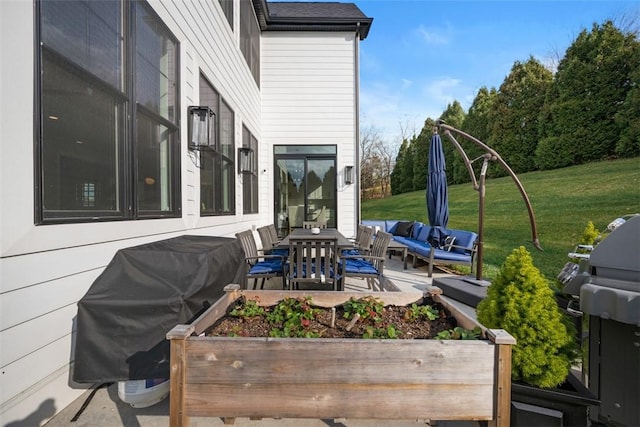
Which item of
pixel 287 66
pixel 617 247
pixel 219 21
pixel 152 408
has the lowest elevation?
pixel 152 408

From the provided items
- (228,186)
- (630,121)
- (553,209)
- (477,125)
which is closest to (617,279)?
(228,186)

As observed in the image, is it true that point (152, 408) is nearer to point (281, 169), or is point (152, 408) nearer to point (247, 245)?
point (247, 245)

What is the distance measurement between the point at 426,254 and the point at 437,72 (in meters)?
12.0

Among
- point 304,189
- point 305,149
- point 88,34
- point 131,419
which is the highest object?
point 305,149

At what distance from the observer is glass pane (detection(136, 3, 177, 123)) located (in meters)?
2.42

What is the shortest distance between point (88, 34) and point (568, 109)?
55.6 feet

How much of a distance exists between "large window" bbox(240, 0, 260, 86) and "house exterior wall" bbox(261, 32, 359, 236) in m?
0.38

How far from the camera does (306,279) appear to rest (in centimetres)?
354

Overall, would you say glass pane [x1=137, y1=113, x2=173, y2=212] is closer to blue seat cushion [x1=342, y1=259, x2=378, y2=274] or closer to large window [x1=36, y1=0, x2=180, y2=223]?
large window [x1=36, y1=0, x2=180, y2=223]

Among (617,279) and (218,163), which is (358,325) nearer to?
(617,279)

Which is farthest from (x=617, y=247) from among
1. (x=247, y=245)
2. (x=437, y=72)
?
(x=437, y=72)

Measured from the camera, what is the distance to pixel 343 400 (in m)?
1.11

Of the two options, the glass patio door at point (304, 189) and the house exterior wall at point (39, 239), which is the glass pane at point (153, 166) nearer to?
the house exterior wall at point (39, 239)

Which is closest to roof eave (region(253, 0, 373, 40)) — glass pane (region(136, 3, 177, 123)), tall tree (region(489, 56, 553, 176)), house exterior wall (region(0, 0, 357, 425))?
house exterior wall (region(0, 0, 357, 425))
